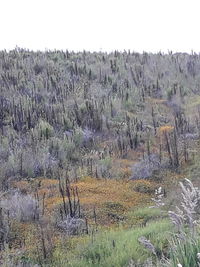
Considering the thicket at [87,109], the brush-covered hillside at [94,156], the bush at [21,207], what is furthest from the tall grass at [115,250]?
the thicket at [87,109]

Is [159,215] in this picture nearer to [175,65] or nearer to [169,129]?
[169,129]

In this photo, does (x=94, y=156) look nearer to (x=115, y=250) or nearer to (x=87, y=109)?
(x=87, y=109)

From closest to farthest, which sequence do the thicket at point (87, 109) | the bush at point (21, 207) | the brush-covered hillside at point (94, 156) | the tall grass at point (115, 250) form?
the tall grass at point (115, 250)
the brush-covered hillside at point (94, 156)
the bush at point (21, 207)
the thicket at point (87, 109)

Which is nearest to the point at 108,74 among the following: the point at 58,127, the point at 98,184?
the point at 58,127

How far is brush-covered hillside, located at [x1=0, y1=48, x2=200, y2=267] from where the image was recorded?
6.77 m

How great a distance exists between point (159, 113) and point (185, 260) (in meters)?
16.6

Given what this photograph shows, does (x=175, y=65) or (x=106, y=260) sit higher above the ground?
(x=175, y=65)

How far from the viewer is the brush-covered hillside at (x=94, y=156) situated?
22.2ft

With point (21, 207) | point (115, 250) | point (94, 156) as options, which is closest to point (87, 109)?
point (94, 156)

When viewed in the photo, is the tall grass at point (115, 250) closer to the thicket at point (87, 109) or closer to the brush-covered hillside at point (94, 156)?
the brush-covered hillside at point (94, 156)

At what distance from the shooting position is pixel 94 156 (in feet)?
45.8

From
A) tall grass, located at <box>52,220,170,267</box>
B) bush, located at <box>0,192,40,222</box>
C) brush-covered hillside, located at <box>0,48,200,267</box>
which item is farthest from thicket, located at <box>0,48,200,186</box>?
tall grass, located at <box>52,220,170,267</box>

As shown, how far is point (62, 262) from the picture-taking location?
6.37 meters

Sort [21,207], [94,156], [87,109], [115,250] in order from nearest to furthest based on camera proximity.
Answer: [115,250]
[21,207]
[94,156]
[87,109]
